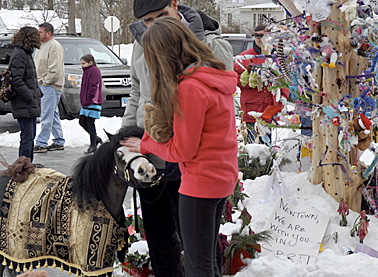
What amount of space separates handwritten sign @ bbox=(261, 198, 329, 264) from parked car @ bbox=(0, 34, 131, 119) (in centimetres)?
795

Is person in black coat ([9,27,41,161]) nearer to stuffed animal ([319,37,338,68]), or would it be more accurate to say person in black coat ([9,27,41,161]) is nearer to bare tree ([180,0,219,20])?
stuffed animal ([319,37,338,68])

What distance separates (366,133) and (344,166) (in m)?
0.49

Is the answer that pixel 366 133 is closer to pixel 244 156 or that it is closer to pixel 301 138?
pixel 301 138

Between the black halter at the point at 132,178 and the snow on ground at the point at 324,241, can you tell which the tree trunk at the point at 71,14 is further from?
the black halter at the point at 132,178

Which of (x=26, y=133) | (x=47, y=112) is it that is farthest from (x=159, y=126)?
(x=47, y=112)

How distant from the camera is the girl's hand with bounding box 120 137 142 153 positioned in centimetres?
312

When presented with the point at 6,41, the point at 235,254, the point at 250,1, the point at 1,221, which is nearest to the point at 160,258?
the point at 235,254

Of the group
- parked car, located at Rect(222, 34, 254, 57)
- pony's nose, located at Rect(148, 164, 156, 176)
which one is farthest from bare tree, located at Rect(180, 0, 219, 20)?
pony's nose, located at Rect(148, 164, 156, 176)

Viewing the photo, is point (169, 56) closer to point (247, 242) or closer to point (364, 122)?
point (247, 242)

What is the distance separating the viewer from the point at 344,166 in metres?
4.57

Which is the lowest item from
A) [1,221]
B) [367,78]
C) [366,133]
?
[1,221]

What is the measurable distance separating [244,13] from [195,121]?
49.2 m

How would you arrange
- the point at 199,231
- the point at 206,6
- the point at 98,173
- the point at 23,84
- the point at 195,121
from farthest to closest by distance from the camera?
the point at 206,6 → the point at 23,84 → the point at 98,173 → the point at 199,231 → the point at 195,121

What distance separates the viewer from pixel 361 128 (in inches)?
164
